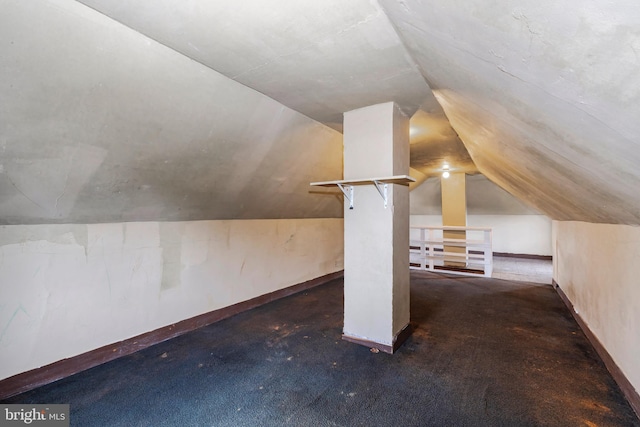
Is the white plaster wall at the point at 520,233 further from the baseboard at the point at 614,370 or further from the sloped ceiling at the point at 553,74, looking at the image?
the sloped ceiling at the point at 553,74

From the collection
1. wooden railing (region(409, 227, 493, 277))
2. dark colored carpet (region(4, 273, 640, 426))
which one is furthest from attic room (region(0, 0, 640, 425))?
wooden railing (region(409, 227, 493, 277))

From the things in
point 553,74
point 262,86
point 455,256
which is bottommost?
point 455,256

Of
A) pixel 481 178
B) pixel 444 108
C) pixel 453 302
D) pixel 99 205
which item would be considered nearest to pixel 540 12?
pixel 444 108

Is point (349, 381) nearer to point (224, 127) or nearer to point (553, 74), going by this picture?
point (553, 74)

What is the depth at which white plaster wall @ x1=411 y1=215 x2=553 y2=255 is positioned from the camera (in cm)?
746

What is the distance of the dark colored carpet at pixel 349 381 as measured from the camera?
1780 mm

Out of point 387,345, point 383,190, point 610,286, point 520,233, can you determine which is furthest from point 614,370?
point 520,233

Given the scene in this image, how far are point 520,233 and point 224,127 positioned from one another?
8.26m

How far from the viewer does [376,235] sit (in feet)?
8.87

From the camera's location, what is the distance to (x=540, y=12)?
750 mm

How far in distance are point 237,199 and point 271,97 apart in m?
1.27

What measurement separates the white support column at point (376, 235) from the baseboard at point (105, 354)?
1.54m

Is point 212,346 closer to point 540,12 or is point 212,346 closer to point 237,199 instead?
point 237,199

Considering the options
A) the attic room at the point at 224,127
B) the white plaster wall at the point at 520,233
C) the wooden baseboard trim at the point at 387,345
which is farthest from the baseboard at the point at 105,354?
the white plaster wall at the point at 520,233
